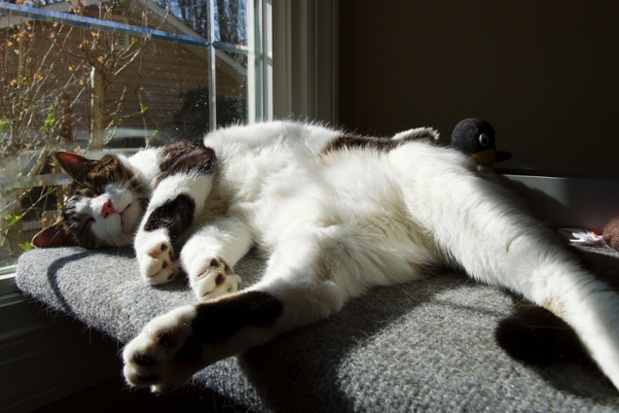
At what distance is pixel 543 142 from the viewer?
187 cm

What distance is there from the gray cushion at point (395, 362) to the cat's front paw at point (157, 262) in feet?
0.08

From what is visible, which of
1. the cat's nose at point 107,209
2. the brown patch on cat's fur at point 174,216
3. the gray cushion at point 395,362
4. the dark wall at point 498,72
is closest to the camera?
the gray cushion at point 395,362

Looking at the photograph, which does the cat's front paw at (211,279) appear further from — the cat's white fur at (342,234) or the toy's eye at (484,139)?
the toy's eye at (484,139)

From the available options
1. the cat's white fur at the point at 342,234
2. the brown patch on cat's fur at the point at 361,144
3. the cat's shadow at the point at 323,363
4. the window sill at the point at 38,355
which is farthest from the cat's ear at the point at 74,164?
the cat's shadow at the point at 323,363

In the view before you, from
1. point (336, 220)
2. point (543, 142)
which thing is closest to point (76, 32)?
point (336, 220)

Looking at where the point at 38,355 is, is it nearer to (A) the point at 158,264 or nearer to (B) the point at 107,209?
(B) the point at 107,209

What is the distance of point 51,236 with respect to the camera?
4.35 feet

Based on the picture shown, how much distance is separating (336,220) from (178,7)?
3.67 ft

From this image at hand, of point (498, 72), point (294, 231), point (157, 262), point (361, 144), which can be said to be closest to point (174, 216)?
point (157, 262)

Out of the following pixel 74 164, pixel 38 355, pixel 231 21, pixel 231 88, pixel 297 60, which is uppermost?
pixel 231 21

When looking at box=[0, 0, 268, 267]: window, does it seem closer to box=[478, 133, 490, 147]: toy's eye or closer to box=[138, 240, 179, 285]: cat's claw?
box=[138, 240, 179, 285]: cat's claw

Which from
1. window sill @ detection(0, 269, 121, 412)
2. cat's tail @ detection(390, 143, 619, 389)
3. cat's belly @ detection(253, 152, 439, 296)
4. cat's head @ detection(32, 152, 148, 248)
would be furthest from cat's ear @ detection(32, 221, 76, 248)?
cat's tail @ detection(390, 143, 619, 389)

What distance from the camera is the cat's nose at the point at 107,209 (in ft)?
4.10

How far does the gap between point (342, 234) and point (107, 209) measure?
70cm
